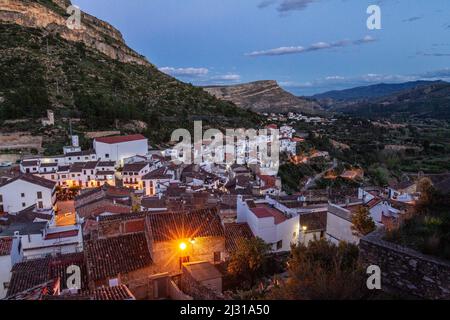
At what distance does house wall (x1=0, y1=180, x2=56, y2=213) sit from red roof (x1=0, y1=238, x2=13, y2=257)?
15216mm

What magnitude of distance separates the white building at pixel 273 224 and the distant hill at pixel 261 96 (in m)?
126

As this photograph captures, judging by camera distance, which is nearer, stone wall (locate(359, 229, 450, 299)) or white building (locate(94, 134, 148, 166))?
stone wall (locate(359, 229, 450, 299))

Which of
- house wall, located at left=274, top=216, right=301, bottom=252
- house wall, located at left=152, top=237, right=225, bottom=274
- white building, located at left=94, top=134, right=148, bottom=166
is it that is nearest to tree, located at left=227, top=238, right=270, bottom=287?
house wall, located at left=152, top=237, right=225, bottom=274

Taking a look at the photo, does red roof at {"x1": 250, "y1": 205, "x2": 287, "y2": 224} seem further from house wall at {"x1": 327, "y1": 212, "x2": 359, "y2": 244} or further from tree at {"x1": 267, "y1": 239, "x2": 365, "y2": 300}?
tree at {"x1": 267, "y1": 239, "x2": 365, "y2": 300}

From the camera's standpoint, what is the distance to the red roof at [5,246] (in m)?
12.1

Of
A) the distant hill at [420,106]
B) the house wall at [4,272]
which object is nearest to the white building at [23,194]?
the house wall at [4,272]

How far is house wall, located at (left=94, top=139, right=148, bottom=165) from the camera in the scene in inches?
1544

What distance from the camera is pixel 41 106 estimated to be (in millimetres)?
47375

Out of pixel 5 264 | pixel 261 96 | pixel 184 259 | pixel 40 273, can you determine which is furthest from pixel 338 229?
pixel 261 96

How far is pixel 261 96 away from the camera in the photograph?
147625 mm

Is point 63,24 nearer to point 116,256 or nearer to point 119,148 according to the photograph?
point 119,148

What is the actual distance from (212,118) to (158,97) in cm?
1229

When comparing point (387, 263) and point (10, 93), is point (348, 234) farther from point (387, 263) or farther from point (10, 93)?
point (10, 93)

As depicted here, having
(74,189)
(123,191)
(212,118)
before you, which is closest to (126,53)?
(212,118)
